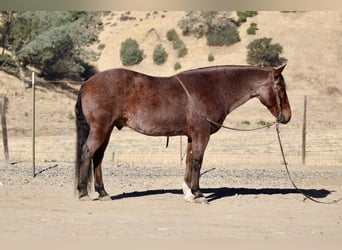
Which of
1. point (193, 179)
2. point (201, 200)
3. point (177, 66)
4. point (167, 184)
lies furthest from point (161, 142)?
point (177, 66)

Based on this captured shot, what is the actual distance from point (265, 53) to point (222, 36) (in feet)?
14.8

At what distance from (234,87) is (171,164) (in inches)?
251

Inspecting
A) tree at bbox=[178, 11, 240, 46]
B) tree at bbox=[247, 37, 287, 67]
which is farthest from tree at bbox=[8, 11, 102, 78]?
tree at bbox=[247, 37, 287, 67]

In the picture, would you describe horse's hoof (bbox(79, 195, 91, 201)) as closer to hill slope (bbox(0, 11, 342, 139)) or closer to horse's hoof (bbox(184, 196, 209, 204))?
horse's hoof (bbox(184, 196, 209, 204))

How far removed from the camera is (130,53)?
144 feet

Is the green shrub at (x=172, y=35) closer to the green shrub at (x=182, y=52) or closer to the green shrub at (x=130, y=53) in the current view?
the green shrub at (x=182, y=52)

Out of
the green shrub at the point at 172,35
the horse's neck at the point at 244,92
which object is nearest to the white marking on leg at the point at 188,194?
the horse's neck at the point at 244,92

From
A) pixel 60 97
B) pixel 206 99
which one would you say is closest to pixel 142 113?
pixel 206 99

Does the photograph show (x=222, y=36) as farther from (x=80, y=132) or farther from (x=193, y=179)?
(x=80, y=132)

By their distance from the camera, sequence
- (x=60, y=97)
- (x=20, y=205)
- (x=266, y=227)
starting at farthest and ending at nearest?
(x=60, y=97) < (x=20, y=205) < (x=266, y=227)

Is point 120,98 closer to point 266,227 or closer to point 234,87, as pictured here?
point 234,87

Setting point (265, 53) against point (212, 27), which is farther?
point (212, 27)

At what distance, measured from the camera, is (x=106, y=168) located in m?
13.6

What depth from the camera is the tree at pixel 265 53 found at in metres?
43.6
